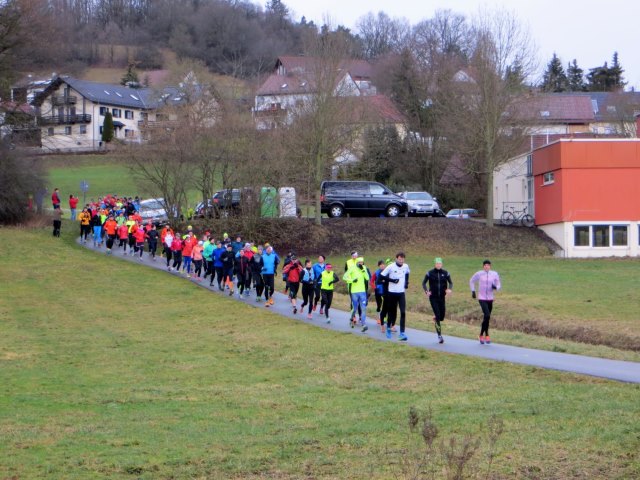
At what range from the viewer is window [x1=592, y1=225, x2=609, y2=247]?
151ft

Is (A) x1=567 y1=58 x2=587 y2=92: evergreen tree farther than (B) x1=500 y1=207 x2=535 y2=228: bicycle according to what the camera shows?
Yes

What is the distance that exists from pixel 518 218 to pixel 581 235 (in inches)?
255

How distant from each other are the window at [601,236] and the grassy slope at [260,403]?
84.8 ft

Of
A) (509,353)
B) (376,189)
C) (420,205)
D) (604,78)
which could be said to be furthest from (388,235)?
(604,78)

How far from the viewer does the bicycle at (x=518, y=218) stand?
51.4 metres

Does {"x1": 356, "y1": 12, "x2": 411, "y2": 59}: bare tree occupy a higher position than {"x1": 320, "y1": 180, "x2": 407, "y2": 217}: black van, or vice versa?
{"x1": 356, "y1": 12, "x2": 411, "y2": 59}: bare tree

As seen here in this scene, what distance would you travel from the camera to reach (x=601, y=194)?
46.0m

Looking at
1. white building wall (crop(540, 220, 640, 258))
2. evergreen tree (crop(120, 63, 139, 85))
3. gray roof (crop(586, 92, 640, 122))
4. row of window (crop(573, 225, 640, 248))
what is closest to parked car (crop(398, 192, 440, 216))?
white building wall (crop(540, 220, 640, 258))

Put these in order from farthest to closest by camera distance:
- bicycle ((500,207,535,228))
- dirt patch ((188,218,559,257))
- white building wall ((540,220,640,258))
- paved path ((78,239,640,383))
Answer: bicycle ((500,207,535,228))
white building wall ((540,220,640,258))
dirt patch ((188,218,559,257))
paved path ((78,239,640,383))

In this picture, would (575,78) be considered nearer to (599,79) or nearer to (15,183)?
(599,79)

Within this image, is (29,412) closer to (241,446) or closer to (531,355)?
(241,446)

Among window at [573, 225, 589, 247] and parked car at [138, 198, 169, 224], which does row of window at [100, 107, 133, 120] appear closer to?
parked car at [138, 198, 169, 224]

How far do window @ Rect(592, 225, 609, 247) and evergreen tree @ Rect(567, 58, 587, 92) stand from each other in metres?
70.4

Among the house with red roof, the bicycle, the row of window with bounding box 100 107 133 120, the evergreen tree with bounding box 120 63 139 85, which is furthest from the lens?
the evergreen tree with bounding box 120 63 139 85
